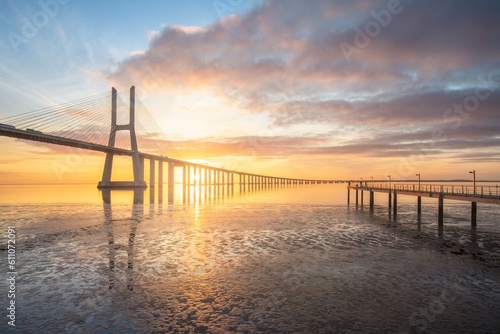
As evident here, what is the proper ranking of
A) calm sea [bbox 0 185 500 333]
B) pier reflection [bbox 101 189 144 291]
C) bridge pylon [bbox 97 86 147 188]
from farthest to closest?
bridge pylon [bbox 97 86 147 188] → pier reflection [bbox 101 189 144 291] → calm sea [bbox 0 185 500 333]

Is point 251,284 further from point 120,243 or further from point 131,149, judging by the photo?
point 131,149

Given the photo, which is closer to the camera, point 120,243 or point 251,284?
point 251,284

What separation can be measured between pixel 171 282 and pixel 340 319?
21.9 ft

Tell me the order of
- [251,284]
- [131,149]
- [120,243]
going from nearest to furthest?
[251,284], [120,243], [131,149]

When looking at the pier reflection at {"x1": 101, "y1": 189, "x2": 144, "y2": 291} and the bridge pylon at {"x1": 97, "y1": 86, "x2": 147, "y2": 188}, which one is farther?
the bridge pylon at {"x1": 97, "y1": 86, "x2": 147, "y2": 188}

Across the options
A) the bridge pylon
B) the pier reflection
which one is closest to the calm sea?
the pier reflection

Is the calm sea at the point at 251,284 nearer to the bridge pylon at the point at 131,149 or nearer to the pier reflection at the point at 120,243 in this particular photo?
the pier reflection at the point at 120,243

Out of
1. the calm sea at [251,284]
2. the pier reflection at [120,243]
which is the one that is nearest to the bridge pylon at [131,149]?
the pier reflection at [120,243]

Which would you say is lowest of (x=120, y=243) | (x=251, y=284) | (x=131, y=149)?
(x=120, y=243)

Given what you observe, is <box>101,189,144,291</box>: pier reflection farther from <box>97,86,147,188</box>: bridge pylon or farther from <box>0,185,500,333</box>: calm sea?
<box>97,86,147,188</box>: bridge pylon

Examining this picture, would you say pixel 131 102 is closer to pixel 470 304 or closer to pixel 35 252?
pixel 35 252

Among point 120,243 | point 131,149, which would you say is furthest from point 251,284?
point 131,149

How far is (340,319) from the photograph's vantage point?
9.50 m

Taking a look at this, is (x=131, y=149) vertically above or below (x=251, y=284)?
above
